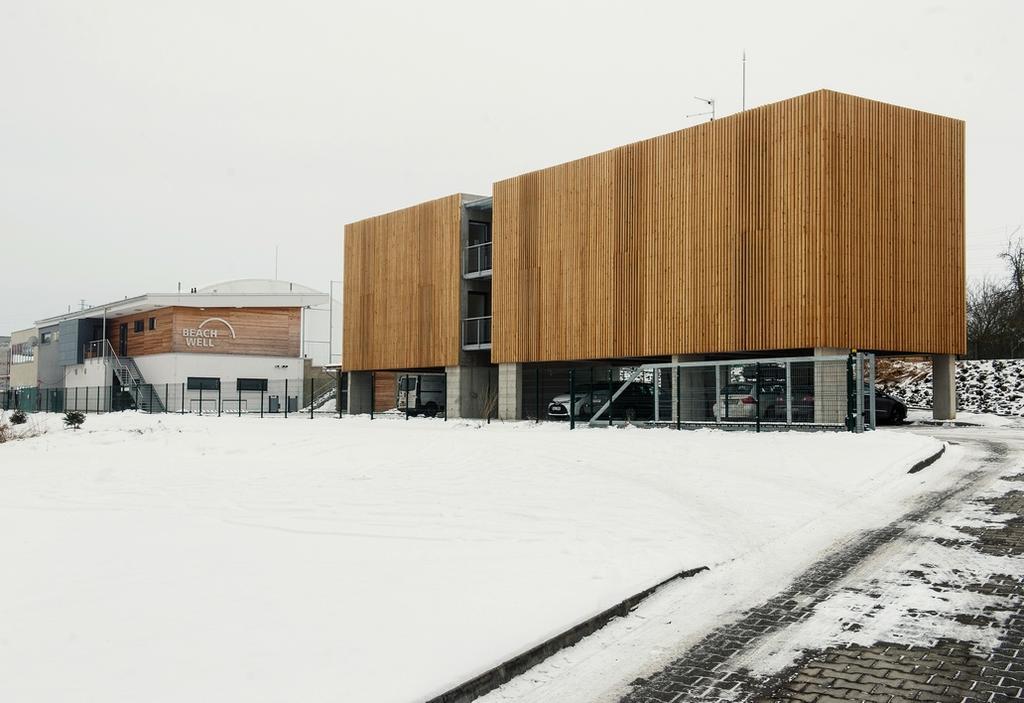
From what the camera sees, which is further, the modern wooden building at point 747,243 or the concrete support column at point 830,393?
the modern wooden building at point 747,243

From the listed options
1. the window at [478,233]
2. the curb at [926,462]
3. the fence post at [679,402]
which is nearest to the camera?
the curb at [926,462]

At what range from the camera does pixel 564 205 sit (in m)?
32.8

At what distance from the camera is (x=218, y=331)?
5297 centimetres

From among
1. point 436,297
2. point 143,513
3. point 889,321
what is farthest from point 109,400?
point 143,513

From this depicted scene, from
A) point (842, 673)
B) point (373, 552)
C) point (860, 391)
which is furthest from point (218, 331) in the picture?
point (842, 673)

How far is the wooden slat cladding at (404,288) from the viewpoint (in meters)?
38.1

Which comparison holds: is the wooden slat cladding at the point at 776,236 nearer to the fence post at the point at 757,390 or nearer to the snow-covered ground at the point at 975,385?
the fence post at the point at 757,390

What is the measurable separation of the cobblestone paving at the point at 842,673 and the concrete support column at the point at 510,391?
28211mm

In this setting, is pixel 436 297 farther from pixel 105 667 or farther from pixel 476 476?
pixel 105 667

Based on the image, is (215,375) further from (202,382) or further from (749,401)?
(749,401)

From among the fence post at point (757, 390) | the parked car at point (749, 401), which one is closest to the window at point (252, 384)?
the parked car at point (749, 401)

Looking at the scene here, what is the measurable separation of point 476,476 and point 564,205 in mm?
20592

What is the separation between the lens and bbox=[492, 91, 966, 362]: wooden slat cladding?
24781 mm

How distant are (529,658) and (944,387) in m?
26.6
